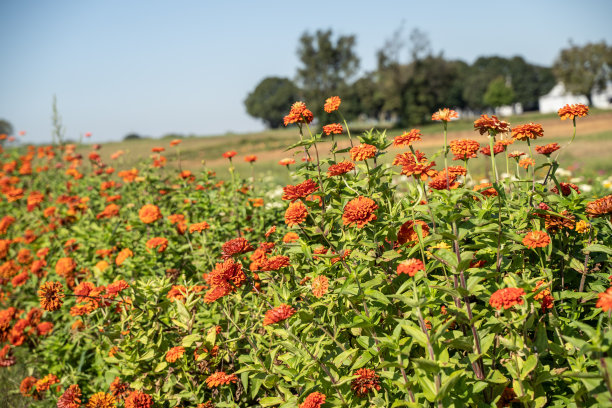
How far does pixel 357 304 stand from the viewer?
191 cm

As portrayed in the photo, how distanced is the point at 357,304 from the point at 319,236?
0.41m

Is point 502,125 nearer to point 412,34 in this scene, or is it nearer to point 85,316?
point 85,316

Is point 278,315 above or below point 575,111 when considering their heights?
below

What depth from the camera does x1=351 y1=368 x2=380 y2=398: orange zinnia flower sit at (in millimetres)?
1713

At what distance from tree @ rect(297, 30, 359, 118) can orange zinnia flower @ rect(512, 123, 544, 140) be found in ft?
136

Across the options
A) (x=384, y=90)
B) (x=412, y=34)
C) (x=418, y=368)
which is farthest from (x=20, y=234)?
(x=412, y=34)

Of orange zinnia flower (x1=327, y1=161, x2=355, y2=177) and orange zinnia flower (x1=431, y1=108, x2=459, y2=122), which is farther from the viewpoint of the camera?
orange zinnia flower (x1=327, y1=161, x2=355, y2=177)

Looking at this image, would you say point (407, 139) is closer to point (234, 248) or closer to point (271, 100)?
point (234, 248)

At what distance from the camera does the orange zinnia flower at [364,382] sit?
5.62 feet

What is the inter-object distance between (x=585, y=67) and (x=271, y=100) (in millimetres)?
44163

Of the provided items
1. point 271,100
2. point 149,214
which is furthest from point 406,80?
point 149,214

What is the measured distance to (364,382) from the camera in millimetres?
1720

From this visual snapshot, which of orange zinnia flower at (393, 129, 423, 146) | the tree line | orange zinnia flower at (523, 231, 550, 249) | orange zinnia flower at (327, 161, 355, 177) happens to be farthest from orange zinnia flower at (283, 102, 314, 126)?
the tree line

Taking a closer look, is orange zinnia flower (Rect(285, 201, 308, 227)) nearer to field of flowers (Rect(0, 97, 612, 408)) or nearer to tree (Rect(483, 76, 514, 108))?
field of flowers (Rect(0, 97, 612, 408))
